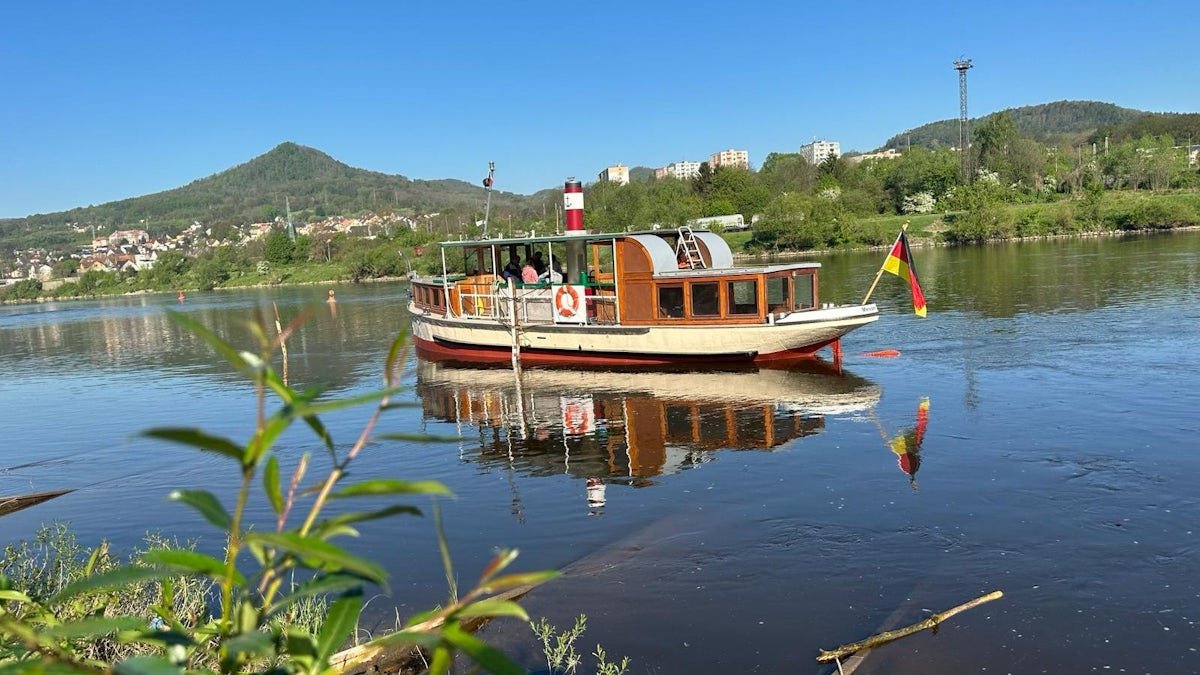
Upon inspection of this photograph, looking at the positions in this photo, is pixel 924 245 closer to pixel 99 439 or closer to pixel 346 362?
pixel 346 362

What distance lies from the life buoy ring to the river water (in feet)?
0.33

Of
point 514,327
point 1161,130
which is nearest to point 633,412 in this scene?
point 514,327

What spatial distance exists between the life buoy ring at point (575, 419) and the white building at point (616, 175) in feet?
362

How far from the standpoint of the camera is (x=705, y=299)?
69.0ft

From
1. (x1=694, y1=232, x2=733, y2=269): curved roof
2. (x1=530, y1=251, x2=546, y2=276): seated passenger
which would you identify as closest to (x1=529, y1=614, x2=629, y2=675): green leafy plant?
(x1=694, y1=232, x2=733, y2=269): curved roof

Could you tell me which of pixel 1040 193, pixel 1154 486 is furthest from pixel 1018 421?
pixel 1040 193

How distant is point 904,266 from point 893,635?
15.0 meters

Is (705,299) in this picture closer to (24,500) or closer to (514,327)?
(514,327)

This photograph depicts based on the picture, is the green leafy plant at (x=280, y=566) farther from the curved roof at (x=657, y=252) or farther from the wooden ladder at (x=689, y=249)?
the wooden ladder at (x=689, y=249)

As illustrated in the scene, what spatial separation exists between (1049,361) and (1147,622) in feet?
43.7

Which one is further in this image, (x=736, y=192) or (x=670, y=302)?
(x=736, y=192)

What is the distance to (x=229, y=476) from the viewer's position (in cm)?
1503

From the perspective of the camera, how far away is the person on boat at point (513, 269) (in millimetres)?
24558

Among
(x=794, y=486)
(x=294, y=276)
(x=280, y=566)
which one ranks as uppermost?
(x=280, y=566)
